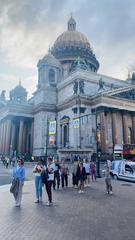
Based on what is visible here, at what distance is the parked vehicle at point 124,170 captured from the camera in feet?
65.7

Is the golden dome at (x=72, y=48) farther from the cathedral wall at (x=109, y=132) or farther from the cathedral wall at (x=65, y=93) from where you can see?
the cathedral wall at (x=109, y=132)

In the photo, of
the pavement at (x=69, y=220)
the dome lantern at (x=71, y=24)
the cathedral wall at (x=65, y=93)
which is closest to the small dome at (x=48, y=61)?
the cathedral wall at (x=65, y=93)

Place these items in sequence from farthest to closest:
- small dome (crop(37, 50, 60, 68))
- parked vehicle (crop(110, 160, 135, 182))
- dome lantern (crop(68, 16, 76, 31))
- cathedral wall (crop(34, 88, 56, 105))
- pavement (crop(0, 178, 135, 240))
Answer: dome lantern (crop(68, 16, 76, 31)), small dome (crop(37, 50, 60, 68)), cathedral wall (crop(34, 88, 56, 105)), parked vehicle (crop(110, 160, 135, 182)), pavement (crop(0, 178, 135, 240))

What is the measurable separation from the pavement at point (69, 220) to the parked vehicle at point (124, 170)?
32.1 ft

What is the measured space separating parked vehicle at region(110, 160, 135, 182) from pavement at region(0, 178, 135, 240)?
980 centimetres

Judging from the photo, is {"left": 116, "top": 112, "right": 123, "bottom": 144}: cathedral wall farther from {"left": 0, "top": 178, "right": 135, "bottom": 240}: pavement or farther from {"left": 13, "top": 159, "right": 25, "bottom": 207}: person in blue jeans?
{"left": 13, "top": 159, "right": 25, "bottom": 207}: person in blue jeans

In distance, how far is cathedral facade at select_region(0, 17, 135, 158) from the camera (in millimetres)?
38719

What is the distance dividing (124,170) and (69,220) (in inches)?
563

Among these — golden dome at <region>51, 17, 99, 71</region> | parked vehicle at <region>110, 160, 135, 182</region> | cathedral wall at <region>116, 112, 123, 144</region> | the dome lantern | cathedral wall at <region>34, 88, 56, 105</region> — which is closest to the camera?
parked vehicle at <region>110, 160, 135, 182</region>

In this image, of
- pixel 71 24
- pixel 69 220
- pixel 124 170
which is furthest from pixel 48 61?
pixel 69 220

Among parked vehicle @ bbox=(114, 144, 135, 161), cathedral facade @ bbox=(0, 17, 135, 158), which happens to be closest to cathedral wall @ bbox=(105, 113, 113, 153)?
cathedral facade @ bbox=(0, 17, 135, 158)

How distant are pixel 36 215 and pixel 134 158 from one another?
85.5 ft

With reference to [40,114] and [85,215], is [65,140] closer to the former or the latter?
[40,114]

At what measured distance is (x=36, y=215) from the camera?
788cm
